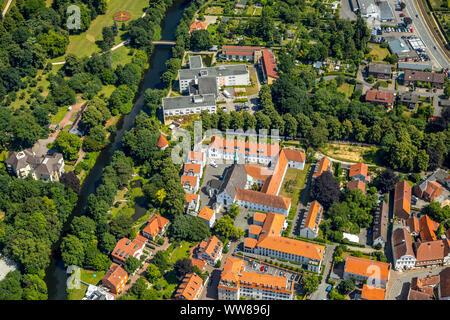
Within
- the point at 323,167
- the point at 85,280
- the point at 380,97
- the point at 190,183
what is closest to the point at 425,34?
the point at 380,97

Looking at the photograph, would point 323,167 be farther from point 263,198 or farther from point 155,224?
point 155,224

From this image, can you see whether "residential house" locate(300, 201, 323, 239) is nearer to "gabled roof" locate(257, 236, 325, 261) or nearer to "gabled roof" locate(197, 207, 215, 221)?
"gabled roof" locate(257, 236, 325, 261)

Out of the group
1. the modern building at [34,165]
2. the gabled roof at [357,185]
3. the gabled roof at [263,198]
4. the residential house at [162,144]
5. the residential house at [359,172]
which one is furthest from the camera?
the residential house at [162,144]

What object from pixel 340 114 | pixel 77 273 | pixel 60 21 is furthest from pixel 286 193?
pixel 60 21

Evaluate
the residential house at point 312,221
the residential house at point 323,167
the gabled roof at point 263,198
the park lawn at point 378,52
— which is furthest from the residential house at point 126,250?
the park lawn at point 378,52

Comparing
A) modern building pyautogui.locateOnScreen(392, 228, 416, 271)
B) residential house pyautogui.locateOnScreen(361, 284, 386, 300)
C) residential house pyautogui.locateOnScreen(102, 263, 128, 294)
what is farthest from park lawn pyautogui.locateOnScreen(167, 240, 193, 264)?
modern building pyautogui.locateOnScreen(392, 228, 416, 271)

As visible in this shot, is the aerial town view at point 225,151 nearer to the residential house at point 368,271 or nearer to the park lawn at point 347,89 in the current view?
the residential house at point 368,271
